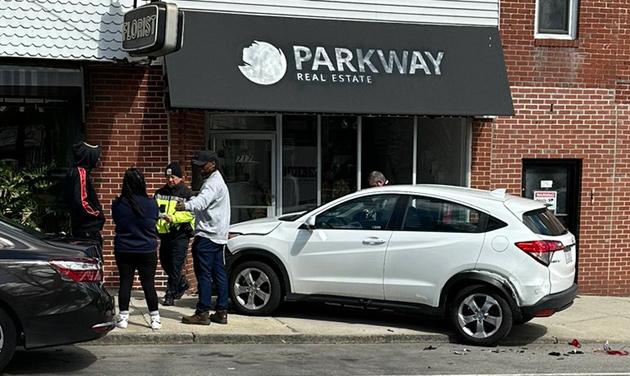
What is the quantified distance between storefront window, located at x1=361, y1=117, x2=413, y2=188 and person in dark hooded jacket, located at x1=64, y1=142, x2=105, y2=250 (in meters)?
4.81

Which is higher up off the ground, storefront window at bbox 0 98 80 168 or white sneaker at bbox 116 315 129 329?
storefront window at bbox 0 98 80 168

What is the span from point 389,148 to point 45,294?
7063 mm

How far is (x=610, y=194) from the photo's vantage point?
12.2 metres

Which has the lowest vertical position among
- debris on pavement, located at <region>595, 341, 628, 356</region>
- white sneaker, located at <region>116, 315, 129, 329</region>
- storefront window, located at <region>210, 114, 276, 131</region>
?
debris on pavement, located at <region>595, 341, 628, 356</region>

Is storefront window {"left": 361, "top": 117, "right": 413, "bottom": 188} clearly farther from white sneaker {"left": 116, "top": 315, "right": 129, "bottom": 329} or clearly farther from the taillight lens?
the taillight lens

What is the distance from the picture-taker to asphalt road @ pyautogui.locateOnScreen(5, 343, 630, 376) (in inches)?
270

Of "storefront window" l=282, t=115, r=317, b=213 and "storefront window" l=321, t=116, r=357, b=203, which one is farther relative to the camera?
"storefront window" l=321, t=116, r=357, b=203

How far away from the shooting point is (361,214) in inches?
349

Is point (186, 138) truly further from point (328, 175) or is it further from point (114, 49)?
point (328, 175)

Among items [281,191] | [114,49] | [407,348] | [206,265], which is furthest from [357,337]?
[114,49]

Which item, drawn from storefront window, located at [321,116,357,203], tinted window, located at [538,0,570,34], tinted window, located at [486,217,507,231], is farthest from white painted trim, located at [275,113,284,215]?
tinted window, located at [538,0,570,34]

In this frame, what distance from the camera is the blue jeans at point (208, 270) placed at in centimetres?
824

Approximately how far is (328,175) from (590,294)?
463cm

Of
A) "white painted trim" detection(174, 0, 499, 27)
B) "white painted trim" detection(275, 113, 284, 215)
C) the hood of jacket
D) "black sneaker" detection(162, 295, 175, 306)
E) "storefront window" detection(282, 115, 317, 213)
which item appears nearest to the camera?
the hood of jacket
